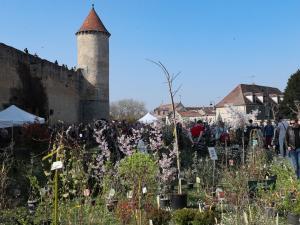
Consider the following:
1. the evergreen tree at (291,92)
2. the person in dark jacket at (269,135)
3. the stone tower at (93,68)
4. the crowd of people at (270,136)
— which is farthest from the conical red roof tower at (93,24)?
the person in dark jacket at (269,135)

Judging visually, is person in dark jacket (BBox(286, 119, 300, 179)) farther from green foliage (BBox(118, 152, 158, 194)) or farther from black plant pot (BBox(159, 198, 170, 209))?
green foliage (BBox(118, 152, 158, 194))

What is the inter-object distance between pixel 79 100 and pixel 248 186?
35637 millimetres

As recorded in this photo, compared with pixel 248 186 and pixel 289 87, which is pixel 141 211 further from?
pixel 289 87

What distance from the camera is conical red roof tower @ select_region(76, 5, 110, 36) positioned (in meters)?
42.0

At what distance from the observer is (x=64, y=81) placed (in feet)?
122

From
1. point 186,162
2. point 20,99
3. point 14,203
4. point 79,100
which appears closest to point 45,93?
point 20,99

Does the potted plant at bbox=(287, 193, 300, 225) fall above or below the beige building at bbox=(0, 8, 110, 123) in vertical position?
below

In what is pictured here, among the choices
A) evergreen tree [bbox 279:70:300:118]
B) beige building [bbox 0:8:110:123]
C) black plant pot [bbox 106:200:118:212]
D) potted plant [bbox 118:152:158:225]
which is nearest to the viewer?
potted plant [bbox 118:152:158:225]

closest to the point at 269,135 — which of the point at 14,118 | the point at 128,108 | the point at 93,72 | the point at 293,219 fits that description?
the point at 14,118

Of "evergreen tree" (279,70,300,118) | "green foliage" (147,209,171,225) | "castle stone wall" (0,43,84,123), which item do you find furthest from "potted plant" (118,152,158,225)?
"evergreen tree" (279,70,300,118)

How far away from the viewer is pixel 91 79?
41594 millimetres

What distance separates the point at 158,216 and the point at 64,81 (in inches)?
1290

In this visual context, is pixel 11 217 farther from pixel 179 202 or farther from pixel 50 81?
pixel 50 81

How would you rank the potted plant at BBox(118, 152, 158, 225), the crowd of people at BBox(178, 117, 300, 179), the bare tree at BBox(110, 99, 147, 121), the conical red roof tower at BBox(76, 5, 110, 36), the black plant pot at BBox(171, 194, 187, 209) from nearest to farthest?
the potted plant at BBox(118, 152, 158, 225) < the black plant pot at BBox(171, 194, 187, 209) < the crowd of people at BBox(178, 117, 300, 179) < the conical red roof tower at BBox(76, 5, 110, 36) < the bare tree at BBox(110, 99, 147, 121)
